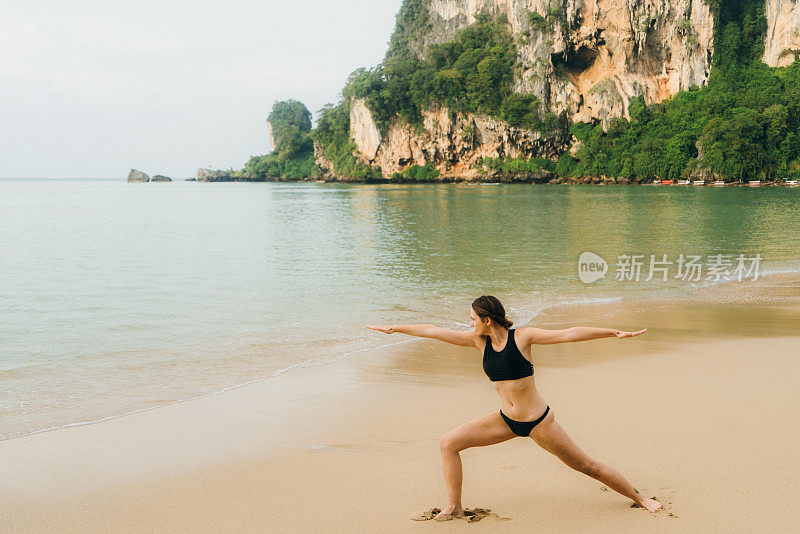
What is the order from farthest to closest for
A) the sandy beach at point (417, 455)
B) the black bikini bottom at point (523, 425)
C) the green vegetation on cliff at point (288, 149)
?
1. the green vegetation on cliff at point (288, 149)
2. the sandy beach at point (417, 455)
3. the black bikini bottom at point (523, 425)

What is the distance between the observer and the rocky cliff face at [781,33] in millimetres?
A: 63375

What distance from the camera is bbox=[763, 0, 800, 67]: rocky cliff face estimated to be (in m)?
63.4

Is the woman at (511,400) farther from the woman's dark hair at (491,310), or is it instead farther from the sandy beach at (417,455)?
the sandy beach at (417,455)

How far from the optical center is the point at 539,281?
11492mm

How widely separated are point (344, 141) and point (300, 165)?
67.6 ft

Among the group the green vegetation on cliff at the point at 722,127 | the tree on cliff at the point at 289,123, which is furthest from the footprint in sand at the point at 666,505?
the tree on cliff at the point at 289,123

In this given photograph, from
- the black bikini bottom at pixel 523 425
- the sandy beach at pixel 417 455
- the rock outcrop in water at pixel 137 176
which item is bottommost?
→ the sandy beach at pixel 417 455

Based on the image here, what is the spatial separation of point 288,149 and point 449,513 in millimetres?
119877

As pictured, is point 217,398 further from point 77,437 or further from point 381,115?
point 381,115

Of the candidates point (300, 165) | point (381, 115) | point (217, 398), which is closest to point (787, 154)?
point (381, 115)

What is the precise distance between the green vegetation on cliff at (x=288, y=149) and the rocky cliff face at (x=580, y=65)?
37598mm

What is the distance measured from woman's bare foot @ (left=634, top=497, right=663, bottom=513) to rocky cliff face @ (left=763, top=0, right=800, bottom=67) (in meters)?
77.6

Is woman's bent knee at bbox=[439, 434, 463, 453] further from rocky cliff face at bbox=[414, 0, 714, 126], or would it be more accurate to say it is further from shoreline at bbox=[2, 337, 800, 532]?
rocky cliff face at bbox=[414, 0, 714, 126]

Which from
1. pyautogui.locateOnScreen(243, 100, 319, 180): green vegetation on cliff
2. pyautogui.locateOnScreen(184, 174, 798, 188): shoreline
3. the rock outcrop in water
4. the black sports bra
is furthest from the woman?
the rock outcrop in water
